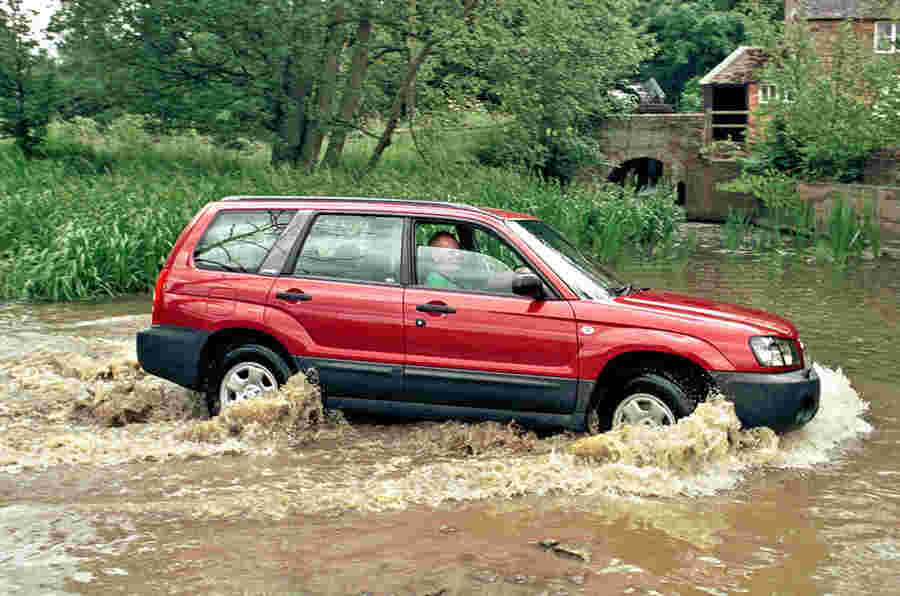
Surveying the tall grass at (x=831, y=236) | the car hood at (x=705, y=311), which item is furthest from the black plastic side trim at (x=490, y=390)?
the tall grass at (x=831, y=236)

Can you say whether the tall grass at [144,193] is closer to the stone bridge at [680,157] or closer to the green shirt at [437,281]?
the green shirt at [437,281]

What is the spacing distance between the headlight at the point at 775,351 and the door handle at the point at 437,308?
198 cm

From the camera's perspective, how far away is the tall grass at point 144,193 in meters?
16.6

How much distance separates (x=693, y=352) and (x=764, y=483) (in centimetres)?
92

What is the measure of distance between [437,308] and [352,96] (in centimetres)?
2345

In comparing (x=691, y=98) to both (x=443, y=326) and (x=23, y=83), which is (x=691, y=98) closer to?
(x=23, y=83)

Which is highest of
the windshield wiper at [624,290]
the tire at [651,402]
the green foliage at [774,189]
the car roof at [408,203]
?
the green foliage at [774,189]

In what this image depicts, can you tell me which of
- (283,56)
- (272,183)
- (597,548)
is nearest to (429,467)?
(597,548)

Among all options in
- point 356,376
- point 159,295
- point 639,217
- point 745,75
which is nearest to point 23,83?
point 639,217

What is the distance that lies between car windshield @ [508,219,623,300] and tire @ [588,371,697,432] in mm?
638

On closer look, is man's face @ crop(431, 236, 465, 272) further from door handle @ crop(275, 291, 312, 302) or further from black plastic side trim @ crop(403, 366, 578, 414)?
door handle @ crop(275, 291, 312, 302)

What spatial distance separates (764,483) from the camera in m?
7.00

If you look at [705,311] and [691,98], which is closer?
[705,311]

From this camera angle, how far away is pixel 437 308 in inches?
299
